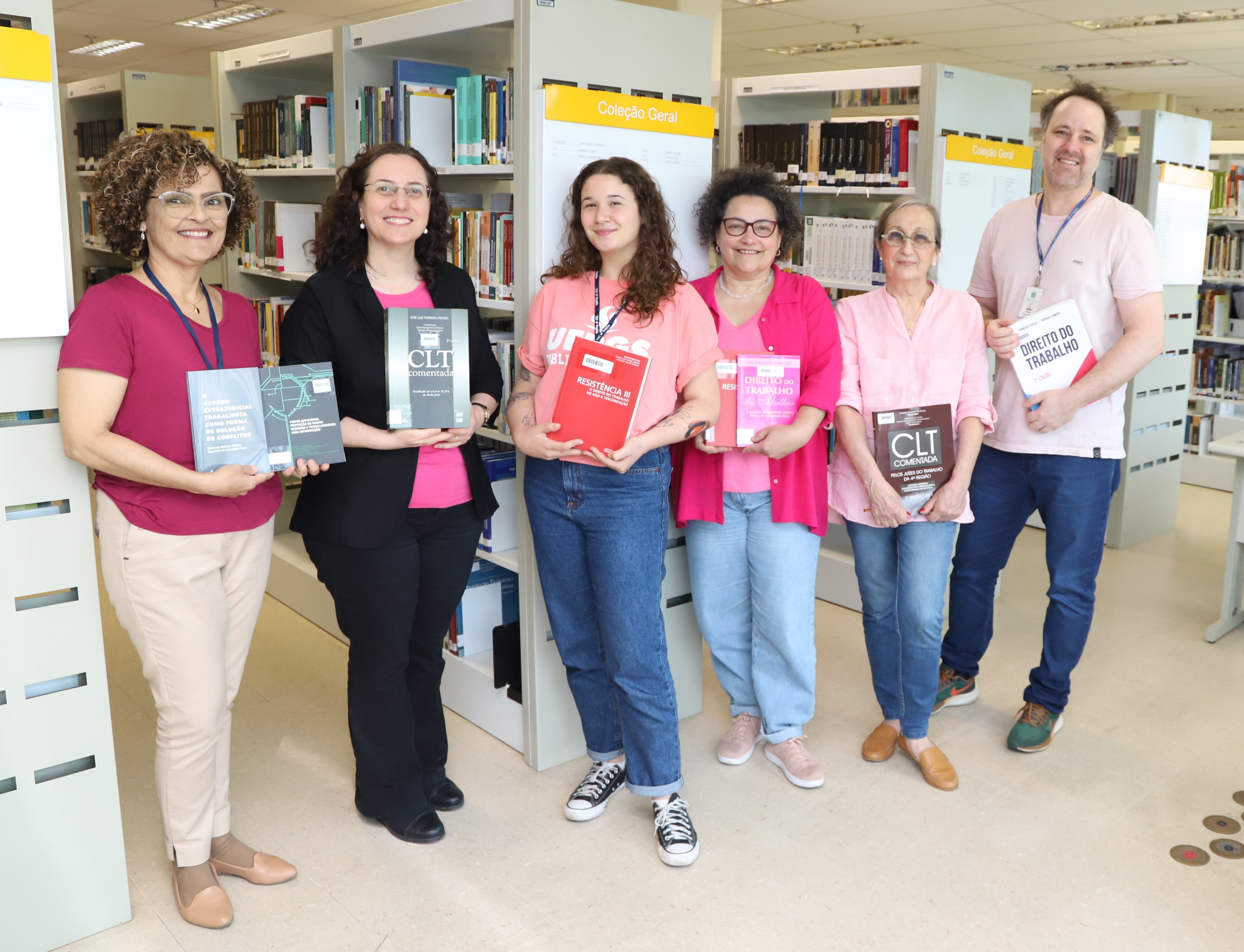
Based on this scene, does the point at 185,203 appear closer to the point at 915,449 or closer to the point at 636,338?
the point at 636,338

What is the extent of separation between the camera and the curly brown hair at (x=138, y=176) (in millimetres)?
2068

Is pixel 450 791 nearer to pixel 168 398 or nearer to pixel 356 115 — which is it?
pixel 168 398

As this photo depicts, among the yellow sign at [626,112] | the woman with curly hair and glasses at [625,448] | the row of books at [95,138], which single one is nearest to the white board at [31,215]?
the woman with curly hair and glasses at [625,448]

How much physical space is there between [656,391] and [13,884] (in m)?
1.78

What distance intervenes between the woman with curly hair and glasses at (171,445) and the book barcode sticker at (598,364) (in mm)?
671

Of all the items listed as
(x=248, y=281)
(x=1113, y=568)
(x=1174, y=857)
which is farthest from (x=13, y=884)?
(x=1113, y=568)

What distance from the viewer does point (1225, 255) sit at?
6.80 meters

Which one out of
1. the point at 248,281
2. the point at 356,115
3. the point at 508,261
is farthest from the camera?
the point at 248,281

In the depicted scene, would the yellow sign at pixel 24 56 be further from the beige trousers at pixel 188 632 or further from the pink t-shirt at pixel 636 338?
the pink t-shirt at pixel 636 338

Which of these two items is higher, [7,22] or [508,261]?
[7,22]

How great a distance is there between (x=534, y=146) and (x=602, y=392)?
2.49ft

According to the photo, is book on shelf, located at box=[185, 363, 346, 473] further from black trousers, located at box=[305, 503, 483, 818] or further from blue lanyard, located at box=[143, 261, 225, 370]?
black trousers, located at box=[305, 503, 483, 818]

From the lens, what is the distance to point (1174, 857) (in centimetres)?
262

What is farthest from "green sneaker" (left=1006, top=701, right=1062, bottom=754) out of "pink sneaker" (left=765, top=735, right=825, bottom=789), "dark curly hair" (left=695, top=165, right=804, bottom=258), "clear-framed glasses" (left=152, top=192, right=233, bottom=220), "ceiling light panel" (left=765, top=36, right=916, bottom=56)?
"ceiling light panel" (left=765, top=36, right=916, bottom=56)
